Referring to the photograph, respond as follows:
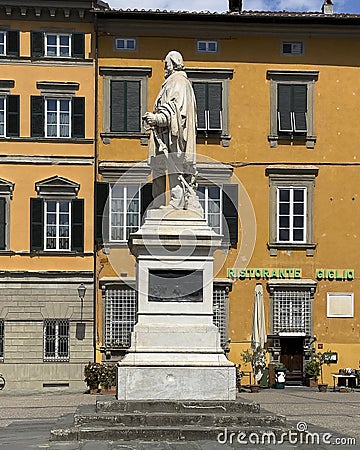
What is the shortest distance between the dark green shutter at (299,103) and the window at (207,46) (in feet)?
9.68

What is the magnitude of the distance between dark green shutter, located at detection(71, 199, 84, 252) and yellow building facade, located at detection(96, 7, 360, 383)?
2.16ft

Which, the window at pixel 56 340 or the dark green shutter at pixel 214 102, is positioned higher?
the dark green shutter at pixel 214 102

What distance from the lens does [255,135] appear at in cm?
3547

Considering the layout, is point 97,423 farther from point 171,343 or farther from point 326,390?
point 326,390

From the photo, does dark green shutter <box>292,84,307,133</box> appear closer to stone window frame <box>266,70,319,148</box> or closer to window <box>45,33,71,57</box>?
stone window frame <box>266,70,319,148</box>

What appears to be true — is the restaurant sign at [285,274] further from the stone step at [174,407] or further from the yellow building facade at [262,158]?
the stone step at [174,407]

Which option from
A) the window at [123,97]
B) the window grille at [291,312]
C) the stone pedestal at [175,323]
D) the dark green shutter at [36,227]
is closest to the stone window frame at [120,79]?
the window at [123,97]

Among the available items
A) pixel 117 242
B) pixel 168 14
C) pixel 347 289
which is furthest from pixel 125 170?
pixel 347 289

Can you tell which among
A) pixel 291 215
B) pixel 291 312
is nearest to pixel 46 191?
pixel 291 215

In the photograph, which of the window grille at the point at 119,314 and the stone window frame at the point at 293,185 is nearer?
the window grille at the point at 119,314

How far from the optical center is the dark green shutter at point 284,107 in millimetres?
35250

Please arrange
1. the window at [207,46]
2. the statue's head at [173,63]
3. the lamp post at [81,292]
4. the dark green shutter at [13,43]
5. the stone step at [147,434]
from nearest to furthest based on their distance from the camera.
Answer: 1. the stone step at [147,434]
2. the statue's head at [173,63]
3. the lamp post at [81,292]
4. the dark green shutter at [13,43]
5. the window at [207,46]

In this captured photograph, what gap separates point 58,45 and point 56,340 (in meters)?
9.65

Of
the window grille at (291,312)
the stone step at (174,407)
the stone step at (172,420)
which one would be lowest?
the stone step at (172,420)
